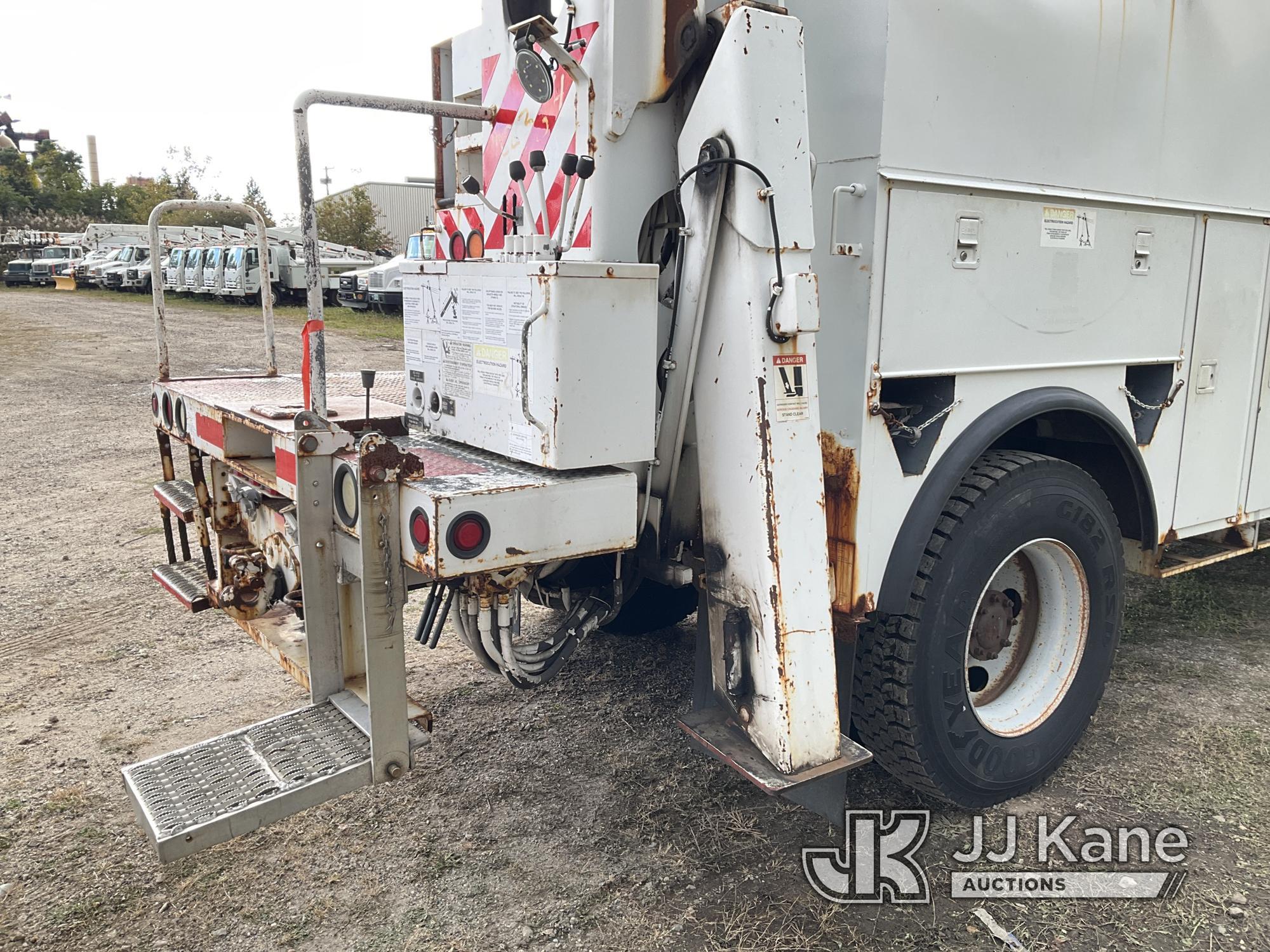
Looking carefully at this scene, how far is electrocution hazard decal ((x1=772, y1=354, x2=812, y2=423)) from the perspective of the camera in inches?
96.1

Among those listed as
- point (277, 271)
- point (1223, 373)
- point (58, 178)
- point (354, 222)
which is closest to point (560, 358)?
point (1223, 373)

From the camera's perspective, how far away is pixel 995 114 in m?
2.80

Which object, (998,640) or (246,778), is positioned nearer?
(246,778)

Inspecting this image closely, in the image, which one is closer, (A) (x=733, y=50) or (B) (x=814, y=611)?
(A) (x=733, y=50)

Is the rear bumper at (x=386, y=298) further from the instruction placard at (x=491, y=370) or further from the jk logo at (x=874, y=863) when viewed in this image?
the jk logo at (x=874, y=863)

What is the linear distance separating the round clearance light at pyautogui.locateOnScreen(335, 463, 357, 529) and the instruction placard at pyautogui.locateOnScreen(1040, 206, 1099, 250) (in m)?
2.13

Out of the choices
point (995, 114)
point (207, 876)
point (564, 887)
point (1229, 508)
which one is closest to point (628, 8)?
point (995, 114)

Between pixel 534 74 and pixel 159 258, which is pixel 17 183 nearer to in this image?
pixel 159 258

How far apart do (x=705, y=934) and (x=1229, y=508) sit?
112 inches

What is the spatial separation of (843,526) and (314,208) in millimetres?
1584

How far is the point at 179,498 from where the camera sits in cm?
368

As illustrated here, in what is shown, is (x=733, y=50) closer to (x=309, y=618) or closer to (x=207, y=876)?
(x=309, y=618)

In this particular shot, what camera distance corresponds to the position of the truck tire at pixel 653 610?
4281 millimetres

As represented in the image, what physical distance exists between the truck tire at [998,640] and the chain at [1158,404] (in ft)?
1.14
